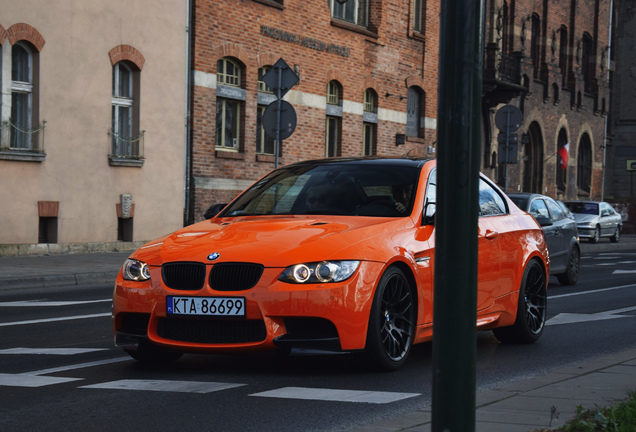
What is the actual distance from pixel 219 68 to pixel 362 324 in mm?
19352

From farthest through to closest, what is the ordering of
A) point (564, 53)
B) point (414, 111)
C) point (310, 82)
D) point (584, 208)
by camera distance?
point (564, 53)
point (584, 208)
point (414, 111)
point (310, 82)

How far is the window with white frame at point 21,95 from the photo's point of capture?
797 inches

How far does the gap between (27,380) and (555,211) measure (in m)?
12.6

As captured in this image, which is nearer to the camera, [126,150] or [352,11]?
[126,150]

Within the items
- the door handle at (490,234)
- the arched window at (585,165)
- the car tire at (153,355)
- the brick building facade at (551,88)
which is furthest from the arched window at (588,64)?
the car tire at (153,355)

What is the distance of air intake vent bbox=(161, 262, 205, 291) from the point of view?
704 centimetres

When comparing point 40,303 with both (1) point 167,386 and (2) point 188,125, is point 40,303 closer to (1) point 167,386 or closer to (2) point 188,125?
(1) point 167,386

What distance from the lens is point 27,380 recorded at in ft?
23.0

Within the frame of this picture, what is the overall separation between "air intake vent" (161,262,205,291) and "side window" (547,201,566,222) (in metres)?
11.6

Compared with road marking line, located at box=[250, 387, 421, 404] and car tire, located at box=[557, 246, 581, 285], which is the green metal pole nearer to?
road marking line, located at box=[250, 387, 421, 404]

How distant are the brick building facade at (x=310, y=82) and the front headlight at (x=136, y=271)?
17.3m

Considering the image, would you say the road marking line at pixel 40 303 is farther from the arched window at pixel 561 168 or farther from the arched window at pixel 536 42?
the arched window at pixel 561 168

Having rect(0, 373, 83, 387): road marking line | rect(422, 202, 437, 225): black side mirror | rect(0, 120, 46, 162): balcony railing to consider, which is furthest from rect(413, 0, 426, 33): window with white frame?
rect(0, 373, 83, 387): road marking line

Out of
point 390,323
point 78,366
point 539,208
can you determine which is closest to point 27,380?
point 78,366
